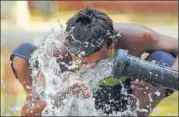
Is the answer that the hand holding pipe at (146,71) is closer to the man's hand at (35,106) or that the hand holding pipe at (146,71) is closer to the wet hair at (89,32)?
the wet hair at (89,32)

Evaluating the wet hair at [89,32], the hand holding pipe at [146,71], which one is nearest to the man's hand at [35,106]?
the wet hair at [89,32]

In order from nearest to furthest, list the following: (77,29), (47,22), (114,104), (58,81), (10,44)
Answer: (77,29) → (58,81) → (114,104) → (10,44) → (47,22)

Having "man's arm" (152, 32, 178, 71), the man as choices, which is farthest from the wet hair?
"man's arm" (152, 32, 178, 71)

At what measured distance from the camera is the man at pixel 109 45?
88.2 inches

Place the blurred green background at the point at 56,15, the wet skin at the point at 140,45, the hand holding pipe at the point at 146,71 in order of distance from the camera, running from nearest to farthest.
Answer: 1. the hand holding pipe at the point at 146,71
2. the wet skin at the point at 140,45
3. the blurred green background at the point at 56,15

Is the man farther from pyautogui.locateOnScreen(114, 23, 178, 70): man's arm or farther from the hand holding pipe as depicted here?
the hand holding pipe

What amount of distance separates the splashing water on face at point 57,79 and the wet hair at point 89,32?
0.20ft

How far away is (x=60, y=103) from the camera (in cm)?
243

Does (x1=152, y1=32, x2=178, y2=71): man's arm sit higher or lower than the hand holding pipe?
lower

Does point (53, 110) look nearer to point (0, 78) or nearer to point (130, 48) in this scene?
point (130, 48)

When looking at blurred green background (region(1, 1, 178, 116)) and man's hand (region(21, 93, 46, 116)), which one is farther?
blurred green background (region(1, 1, 178, 116))

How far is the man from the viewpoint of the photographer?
2240 mm

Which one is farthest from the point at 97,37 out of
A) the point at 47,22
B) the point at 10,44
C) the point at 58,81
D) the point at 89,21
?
the point at 47,22

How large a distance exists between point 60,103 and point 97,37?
33cm
